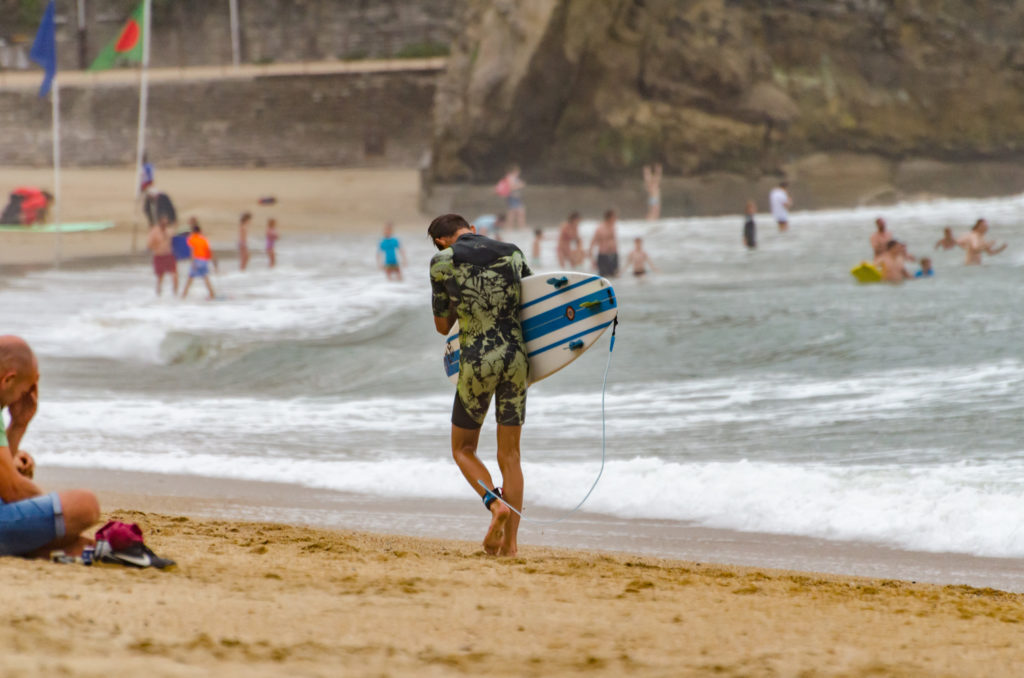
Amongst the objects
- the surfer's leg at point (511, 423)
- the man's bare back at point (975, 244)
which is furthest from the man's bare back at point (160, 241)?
the surfer's leg at point (511, 423)

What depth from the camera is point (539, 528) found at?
19.2 feet

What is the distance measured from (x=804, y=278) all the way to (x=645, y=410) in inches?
412

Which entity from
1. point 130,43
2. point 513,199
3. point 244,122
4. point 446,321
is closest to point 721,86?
point 513,199

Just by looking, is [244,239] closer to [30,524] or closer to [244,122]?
[30,524]

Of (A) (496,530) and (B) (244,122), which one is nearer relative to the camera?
(A) (496,530)

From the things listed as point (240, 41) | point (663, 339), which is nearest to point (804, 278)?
point (663, 339)

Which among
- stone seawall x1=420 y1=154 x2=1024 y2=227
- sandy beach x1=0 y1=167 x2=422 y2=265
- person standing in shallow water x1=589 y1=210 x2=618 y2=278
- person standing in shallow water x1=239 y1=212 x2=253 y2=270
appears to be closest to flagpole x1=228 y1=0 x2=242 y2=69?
sandy beach x1=0 y1=167 x2=422 y2=265

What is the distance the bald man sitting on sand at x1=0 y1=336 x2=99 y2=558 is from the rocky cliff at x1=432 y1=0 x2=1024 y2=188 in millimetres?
26505

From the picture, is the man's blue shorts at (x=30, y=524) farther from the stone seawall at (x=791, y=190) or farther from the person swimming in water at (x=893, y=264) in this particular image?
the stone seawall at (x=791, y=190)

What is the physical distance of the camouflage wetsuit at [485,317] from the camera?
4.57m

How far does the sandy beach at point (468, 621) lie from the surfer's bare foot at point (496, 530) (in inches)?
8.1

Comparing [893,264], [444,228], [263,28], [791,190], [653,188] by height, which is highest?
[263,28]

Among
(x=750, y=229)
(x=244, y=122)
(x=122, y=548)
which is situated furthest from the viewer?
(x=244, y=122)

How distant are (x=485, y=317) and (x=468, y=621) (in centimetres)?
156
